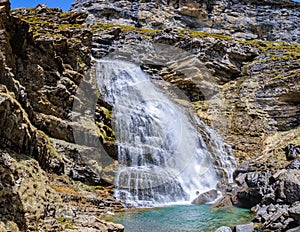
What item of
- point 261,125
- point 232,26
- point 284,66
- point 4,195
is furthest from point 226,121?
point 232,26

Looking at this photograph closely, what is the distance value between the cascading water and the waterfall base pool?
87.4 inches

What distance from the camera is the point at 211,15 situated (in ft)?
204

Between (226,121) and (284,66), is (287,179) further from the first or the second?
(284,66)

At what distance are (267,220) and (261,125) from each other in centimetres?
1930

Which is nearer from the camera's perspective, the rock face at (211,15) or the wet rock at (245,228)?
the wet rock at (245,228)

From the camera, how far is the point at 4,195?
27.5 ft

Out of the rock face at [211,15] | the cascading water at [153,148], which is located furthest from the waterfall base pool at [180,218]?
the rock face at [211,15]

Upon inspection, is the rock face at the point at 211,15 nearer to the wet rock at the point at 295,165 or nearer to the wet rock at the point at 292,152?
the wet rock at the point at 292,152

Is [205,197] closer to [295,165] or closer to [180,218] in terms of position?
[180,218]

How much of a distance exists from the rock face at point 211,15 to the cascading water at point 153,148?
2775 centimetres

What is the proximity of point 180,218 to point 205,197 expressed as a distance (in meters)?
5.71

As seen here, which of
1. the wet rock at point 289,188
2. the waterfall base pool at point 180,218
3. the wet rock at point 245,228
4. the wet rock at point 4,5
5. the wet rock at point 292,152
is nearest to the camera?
the wet rock at point 245,228

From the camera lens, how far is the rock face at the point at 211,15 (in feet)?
194

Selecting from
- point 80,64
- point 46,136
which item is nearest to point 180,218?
point 46,136
